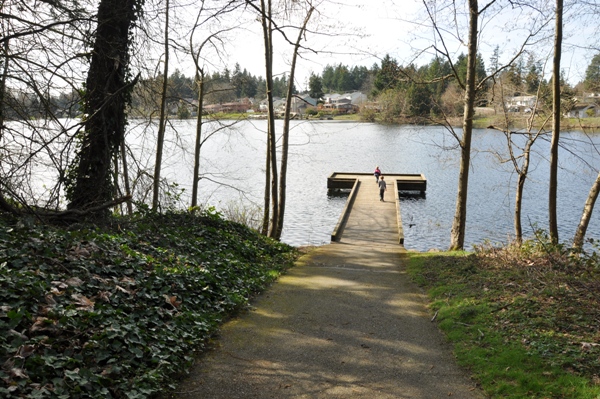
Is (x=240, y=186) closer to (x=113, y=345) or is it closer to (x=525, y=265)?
(x=525, y=265)

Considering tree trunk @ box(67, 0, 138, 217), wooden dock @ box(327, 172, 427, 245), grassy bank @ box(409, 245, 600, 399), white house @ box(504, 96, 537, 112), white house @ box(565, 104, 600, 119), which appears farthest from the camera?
wooden dock @ box(327, 172, 427, 245)

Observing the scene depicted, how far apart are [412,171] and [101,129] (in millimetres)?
32841

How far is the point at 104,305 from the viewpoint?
17.3 feet

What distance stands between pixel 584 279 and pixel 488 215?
18.6 metres

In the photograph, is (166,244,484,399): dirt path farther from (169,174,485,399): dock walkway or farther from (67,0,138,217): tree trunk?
(67,0,138,217): tree trunk

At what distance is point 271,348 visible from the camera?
5.92 metres

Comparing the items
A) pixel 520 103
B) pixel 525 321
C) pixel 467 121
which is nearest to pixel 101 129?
pixel 525 321

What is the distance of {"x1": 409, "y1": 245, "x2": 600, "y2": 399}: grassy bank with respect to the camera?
191 inches

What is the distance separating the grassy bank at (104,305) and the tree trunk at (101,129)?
761 millimetres

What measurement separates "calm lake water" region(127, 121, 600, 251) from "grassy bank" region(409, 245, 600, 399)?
4486mm

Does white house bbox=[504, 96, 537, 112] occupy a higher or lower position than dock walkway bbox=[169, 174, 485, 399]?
higher

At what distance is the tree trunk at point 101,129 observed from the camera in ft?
28.4

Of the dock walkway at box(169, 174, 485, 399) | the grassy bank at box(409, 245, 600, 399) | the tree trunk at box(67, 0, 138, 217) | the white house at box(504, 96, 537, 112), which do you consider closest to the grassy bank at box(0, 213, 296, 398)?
the dock walkway at box(169, 174, 485, 399)

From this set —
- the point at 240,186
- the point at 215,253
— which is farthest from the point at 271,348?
the point at 240,186
